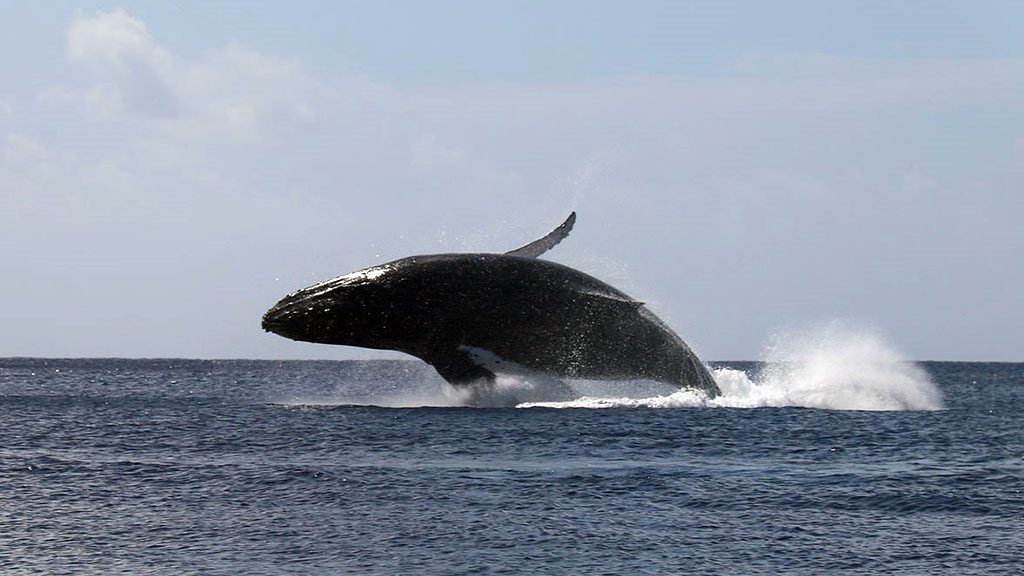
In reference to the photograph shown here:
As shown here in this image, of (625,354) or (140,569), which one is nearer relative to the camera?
(140,569)

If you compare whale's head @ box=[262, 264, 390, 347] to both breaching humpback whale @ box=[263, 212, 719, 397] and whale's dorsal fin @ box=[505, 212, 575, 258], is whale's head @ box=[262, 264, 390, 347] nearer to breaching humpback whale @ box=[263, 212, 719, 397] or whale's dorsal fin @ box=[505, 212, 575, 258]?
breaching humpback whale @ box=[263, 212, 719, 397]

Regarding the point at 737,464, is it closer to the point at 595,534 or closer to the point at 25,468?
the point at 595,534

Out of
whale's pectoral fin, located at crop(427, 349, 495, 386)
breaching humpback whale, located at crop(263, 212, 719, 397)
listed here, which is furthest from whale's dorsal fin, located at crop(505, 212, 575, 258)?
whale's pectoral fin, located at crop(427, 349, 495, 386)

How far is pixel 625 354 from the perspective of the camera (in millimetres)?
31156

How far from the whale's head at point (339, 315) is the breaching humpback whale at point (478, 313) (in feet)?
0.08

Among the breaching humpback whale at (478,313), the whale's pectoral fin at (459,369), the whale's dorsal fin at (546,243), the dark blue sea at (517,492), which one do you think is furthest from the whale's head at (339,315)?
the whale's dorsal fin at (546,243)

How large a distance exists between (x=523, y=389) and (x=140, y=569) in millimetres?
18275

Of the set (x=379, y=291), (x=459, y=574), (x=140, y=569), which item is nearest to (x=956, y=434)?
(x=379, y=291)

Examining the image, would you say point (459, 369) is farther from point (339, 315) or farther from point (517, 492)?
point (517, 492)

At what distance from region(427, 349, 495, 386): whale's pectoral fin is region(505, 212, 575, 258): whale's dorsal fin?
2.88 metres

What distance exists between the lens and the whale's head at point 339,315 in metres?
30.0

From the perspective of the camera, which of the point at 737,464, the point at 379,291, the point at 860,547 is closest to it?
the point at 860,547

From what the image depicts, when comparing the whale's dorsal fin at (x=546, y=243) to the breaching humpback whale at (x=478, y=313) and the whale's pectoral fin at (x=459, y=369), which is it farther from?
the whale's pectoral fin at (x=459, y=369)

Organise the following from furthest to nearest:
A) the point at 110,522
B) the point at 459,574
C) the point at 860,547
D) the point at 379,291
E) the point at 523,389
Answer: the point at 523,389
the point at 379,291
the point at 110,522
the point at 860,547
the point at 459,574
